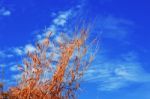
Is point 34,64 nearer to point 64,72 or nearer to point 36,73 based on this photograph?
point 36,73

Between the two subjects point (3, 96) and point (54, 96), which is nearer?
point (54, 96)

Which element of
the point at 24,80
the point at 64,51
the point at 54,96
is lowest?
the point at 54,96

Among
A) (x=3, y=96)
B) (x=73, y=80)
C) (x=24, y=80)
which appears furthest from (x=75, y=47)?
(x=3, y=96)

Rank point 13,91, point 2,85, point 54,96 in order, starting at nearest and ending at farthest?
1. point 54,96
2. point 13,91
3. point 2,85

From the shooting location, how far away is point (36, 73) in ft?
22.6

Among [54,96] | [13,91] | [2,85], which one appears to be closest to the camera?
[54,96]

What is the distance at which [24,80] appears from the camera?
275 inches

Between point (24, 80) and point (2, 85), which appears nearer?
point (24, 80)

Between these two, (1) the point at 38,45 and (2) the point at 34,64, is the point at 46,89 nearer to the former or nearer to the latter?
(2) the point at 34,64

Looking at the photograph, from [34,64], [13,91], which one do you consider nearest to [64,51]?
[34,64]

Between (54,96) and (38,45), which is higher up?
(38,45)

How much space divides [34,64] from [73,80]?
90 centimetres

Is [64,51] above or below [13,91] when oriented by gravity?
above

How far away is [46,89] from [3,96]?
1.16 m
